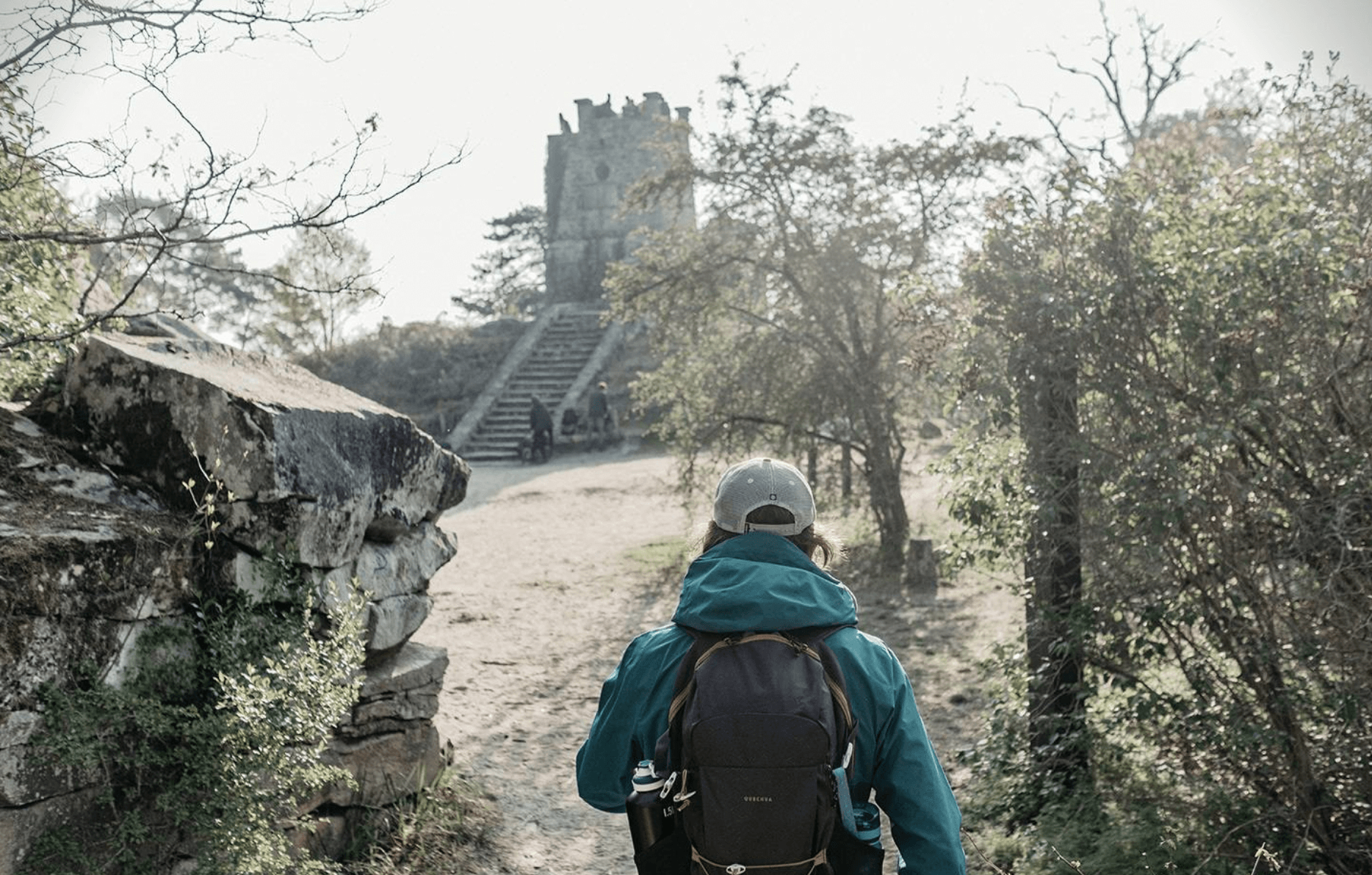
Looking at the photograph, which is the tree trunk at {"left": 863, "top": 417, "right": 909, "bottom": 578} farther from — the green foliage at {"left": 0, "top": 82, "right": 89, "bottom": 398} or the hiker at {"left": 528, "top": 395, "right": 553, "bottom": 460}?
the hiker at {"left": 528, "top": 395, "right": 553, "bottom": 460}

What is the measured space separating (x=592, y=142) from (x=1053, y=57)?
2189 centimetres

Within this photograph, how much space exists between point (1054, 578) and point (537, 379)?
23727 mm

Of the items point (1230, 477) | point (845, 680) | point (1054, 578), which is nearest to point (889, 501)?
point (1054, 578)

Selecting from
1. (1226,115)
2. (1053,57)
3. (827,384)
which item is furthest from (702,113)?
(1053,57)

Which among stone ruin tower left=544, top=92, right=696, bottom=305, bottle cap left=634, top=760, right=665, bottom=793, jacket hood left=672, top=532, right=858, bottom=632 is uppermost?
stone ruin tower left=544, top=92, right=696, bottom=305

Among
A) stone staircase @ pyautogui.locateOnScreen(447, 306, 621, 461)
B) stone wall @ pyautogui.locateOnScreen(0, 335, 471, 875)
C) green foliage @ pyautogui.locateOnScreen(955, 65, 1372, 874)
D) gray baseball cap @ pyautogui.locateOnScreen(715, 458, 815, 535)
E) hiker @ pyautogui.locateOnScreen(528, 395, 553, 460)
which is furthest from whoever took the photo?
stone staircase @ pyautogui.locateOnScreen(447, 306, 621, 461)

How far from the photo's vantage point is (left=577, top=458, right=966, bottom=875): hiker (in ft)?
6.93

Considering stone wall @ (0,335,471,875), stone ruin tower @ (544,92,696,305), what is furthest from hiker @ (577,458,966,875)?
stone ruin tower @ (544,92,696,305)

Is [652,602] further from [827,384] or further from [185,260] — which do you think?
[185,260]

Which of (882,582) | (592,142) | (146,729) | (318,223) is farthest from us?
(592,142)

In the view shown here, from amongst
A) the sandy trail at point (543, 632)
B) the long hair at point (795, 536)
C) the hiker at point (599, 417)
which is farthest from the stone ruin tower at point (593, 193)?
the long hair at point (795, 536)

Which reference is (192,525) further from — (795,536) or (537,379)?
(537,379)

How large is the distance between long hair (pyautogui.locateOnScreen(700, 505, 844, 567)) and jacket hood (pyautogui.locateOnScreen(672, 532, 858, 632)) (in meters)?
0.05

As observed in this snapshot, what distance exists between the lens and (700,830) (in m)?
2.03
